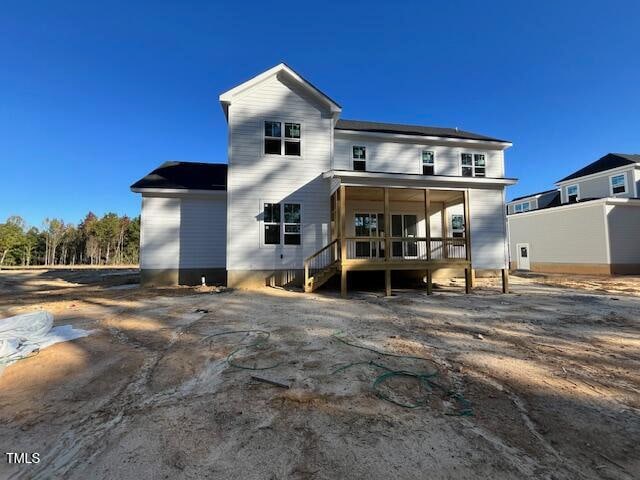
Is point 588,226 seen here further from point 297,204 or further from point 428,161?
point 297,204

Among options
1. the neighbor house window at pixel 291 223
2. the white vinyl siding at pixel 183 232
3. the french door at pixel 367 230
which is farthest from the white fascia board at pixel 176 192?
the french door at pixel 367 230

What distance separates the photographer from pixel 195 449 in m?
2.71

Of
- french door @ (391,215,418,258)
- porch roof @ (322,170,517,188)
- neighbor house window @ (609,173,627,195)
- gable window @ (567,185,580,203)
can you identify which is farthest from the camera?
gable window @ (567,185,580,203)

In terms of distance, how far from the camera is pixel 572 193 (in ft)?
86.5

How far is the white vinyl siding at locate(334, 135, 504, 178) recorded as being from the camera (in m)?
15.0

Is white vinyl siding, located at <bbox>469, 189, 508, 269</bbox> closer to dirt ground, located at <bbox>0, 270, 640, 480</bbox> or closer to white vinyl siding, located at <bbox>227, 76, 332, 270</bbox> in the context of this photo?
white vinyl siding, located at <bbox>227, 76, 332, 270</bbox>

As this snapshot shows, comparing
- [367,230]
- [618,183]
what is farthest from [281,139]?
[618,183]

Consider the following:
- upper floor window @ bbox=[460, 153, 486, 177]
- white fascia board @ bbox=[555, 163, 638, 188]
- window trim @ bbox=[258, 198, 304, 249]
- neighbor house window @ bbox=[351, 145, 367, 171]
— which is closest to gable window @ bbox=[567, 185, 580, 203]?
white fascia board @ bbox=[555, 163, 638, 188]

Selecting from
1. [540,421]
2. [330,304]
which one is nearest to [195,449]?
A: [540,421]

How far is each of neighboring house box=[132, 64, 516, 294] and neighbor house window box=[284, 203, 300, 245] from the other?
0.04 m

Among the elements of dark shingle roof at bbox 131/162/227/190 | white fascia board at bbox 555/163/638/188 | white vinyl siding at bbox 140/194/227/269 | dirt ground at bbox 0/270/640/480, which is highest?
white fascia board at bbox 555/163/638/188

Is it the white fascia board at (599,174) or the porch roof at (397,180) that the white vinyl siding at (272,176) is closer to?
the porch roof at (397,180)

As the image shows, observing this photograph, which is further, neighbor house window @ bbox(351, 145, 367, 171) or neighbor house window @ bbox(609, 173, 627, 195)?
neighbor house window @ bbox(609, 173, 627, 195)

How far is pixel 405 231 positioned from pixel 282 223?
19.9ft
